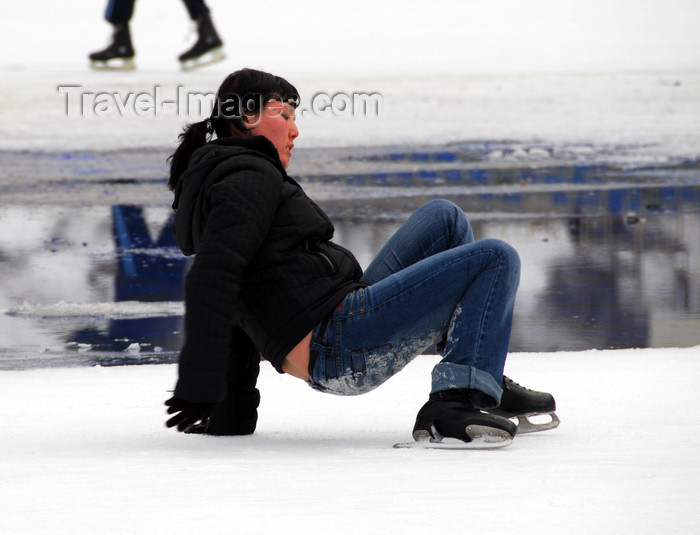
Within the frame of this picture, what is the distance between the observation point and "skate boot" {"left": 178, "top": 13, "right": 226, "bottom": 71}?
1316 centimetres

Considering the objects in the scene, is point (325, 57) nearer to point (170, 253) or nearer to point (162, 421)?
point (170, 253)

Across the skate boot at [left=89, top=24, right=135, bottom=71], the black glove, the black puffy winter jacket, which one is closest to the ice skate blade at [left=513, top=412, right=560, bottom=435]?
the black puffy winter jacket

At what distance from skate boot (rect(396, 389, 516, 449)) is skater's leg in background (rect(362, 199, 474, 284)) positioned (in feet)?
1.29

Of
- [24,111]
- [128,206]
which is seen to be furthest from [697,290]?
[24,111]

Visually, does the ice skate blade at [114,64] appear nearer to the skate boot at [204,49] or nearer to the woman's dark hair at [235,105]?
the skate boot at [204,49]

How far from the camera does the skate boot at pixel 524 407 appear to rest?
2777 mm

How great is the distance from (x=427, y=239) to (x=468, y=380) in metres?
0.44

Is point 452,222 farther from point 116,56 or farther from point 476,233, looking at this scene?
point 116,56

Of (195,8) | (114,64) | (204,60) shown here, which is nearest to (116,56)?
(114,64)

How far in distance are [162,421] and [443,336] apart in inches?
32.9

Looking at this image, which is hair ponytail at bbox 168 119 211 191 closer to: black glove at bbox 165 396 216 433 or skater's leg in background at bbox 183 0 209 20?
black glove at bbox 165 396 216 433

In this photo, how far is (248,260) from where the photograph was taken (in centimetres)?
242

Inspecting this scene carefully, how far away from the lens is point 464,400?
257cm

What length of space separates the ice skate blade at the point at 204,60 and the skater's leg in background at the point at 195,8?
0.48 meters
